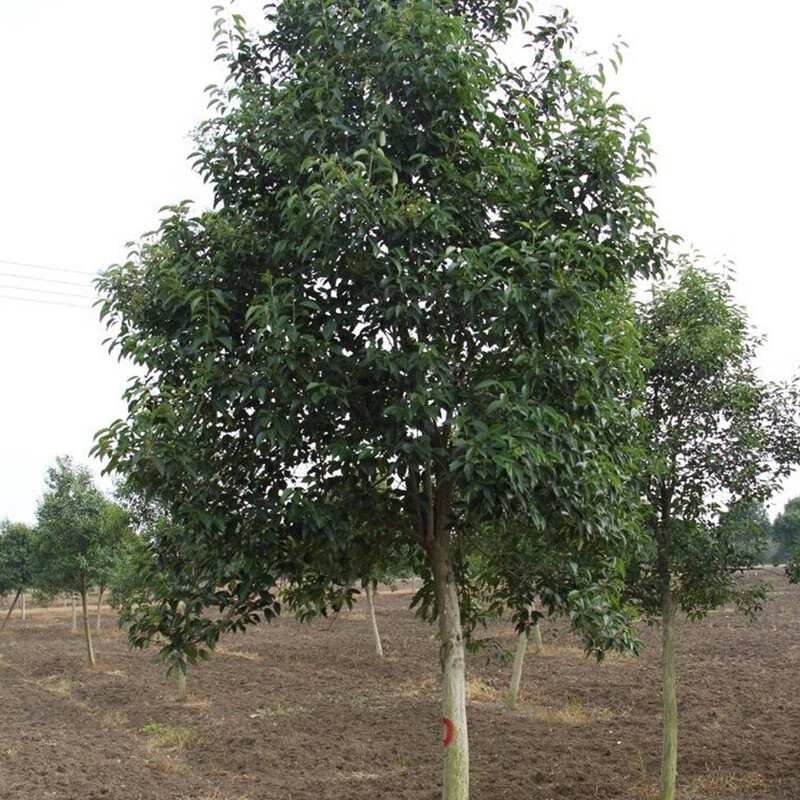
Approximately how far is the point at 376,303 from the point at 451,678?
98.4 inches

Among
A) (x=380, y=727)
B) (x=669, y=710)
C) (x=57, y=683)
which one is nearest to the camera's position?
(x=669, y=710)

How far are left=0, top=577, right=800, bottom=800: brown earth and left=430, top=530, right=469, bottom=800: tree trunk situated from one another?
202 centimetres

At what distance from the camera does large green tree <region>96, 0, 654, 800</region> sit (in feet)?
14.6

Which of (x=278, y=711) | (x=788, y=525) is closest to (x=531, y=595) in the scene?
(x=278, y=711)

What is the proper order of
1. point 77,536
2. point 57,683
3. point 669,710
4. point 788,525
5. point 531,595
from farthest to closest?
1. point 788,525
2. point 77,536
3. point 57,683
4. point 669,710
5. point 531,595

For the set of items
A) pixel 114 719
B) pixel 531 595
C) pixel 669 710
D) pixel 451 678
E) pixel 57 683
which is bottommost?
pixel 57 683

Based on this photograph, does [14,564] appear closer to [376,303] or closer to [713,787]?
[713,787]

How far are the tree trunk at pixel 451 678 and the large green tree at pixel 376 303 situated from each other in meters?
0.01

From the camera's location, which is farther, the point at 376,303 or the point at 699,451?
the point at 699,451

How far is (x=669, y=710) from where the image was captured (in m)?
8.62

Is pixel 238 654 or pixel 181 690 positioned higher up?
pixel 181 690

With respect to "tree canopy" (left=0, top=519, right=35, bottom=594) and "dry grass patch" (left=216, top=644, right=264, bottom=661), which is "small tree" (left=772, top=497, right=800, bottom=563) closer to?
"dry grass patch" (left=216, top=644, right=264, bottom=661)

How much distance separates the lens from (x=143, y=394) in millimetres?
4820

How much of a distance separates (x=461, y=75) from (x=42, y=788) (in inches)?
331
